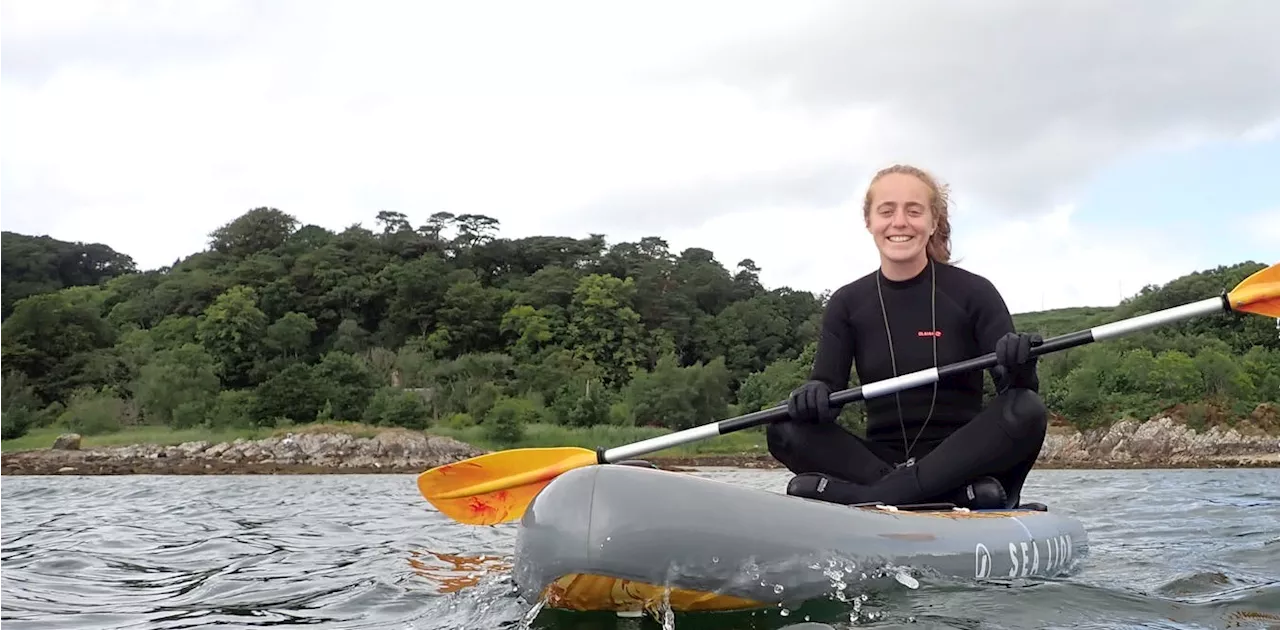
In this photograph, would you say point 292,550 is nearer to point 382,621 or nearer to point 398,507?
point 382,621

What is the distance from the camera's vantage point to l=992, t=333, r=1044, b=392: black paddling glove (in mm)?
3877

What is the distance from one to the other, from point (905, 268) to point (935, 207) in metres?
0.33

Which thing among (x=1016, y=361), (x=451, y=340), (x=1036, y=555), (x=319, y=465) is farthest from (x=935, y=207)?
(x=451, y=340)

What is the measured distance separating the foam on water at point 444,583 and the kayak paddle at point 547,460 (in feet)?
1.06

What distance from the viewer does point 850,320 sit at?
474 cm

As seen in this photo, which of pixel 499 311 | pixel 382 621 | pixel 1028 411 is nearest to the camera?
pixel 382 621

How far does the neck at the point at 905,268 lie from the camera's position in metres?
4.62

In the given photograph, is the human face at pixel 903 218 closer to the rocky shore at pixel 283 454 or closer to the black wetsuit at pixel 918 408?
the black wetsuit at pixel 918 408

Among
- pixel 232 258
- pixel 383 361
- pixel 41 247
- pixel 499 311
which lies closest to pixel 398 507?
pixel 383 361

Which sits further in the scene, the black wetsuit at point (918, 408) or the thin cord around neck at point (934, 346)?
the thin cord around neck at point (934, 346)

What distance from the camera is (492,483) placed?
15.5 feet

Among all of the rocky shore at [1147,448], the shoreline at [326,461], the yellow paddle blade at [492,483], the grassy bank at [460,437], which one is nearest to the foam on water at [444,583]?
the yellow paddle blade at [492,483]

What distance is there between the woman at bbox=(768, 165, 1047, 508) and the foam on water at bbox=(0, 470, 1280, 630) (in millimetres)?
563

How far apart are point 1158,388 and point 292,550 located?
142 feet
